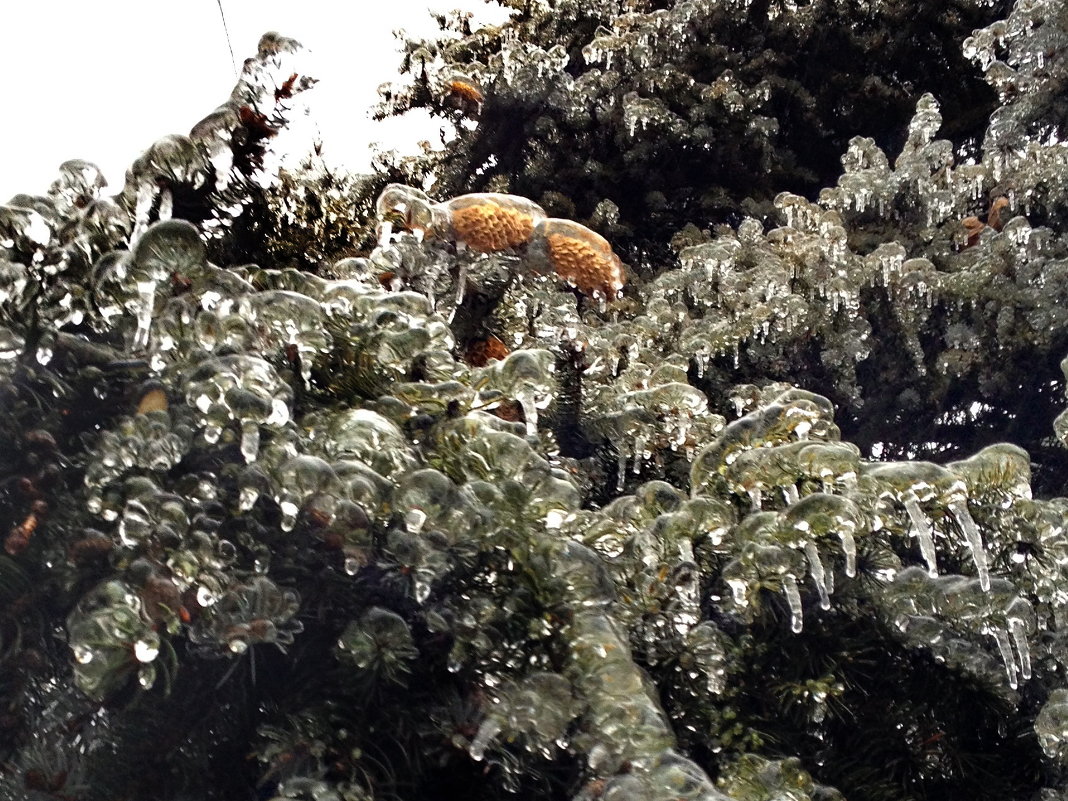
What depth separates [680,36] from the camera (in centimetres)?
371

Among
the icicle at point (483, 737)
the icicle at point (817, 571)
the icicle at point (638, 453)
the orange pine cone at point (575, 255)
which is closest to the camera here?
the icicle at point (483, 737)

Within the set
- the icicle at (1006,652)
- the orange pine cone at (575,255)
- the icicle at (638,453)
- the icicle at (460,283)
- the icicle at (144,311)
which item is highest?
the orange pine cone at (575,255)

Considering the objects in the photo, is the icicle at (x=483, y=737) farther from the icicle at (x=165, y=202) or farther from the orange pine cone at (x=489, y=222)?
the orange pine cone at (x=489, y=222)

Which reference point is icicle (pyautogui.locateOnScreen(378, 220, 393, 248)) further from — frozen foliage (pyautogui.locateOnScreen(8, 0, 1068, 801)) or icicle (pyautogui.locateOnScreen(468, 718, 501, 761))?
icicle (pyautogui.locateOnScreen(468, 718, 501, 761))

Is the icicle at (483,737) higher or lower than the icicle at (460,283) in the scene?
lower

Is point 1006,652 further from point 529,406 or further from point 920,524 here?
point 529,406

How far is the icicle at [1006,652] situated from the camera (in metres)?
1.05

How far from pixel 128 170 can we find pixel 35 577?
505 mm

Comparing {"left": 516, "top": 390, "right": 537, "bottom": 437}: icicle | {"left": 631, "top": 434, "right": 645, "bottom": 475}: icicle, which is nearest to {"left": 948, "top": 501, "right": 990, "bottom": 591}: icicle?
{"left": 516, "top": 390, "right": 537, "bottom": 437}: icicle

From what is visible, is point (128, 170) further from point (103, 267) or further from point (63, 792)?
point (63, 792)

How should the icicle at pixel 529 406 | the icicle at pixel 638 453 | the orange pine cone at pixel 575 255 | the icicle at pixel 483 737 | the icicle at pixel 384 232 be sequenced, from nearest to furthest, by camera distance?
the icicle at pixel 483 737 → the icicle at pixel 529 406 → the icicle at pixel 638 453 → the icicle at pixel 384 232 → the orange pine cone at pixel 575 255

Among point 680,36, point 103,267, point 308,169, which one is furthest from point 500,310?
point 680,36

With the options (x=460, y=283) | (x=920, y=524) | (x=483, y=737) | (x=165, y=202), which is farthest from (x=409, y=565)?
(x=460, y=283)

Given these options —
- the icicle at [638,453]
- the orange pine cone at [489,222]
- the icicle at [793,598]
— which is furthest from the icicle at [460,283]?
the icicle at [793,598]
